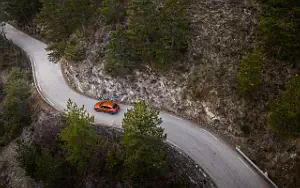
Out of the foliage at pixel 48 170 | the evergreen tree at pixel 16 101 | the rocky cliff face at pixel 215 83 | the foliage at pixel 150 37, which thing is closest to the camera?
the rocky cliff face at pixel 215 83

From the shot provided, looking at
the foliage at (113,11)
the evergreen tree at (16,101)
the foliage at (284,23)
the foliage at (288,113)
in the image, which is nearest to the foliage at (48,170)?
the evergreen tree at (16,101)

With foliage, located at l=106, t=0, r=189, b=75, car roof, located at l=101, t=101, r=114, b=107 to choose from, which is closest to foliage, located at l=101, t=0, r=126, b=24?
foliage, located at l=106, t=0, r=189, b=75

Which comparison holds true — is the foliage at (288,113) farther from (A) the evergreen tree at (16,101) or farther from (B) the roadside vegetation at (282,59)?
(A) the evergreen tree at (16,101)

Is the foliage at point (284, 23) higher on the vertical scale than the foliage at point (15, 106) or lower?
higher

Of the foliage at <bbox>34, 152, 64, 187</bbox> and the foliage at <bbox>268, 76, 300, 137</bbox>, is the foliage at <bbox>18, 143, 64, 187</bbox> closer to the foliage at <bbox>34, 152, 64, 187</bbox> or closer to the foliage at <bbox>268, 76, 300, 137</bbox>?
the foliage at <bbox>34, 152, 64, 187</bbox>

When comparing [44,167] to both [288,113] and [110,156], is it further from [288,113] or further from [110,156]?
[288,113]

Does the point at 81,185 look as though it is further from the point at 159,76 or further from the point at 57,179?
the point at 159,76

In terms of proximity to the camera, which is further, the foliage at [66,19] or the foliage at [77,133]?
the foliage at [66,19]
